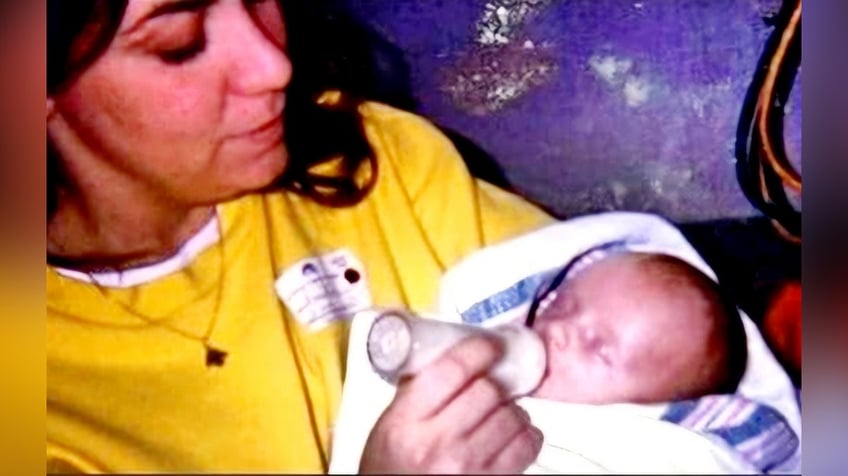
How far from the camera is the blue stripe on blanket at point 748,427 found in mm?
1039

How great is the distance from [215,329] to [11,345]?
22cm

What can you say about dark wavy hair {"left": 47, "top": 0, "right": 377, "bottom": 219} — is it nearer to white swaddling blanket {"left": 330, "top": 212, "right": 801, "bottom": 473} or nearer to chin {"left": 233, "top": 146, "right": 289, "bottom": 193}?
chin {"left": 233, "top": 146, "right": 289, "bottom": 193}

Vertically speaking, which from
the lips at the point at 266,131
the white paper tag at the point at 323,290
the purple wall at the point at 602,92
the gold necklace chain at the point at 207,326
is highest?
the purple wall at the point at 602,92

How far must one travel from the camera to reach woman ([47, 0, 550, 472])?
1.07 m

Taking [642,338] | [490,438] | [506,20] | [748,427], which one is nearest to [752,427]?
[748,427]

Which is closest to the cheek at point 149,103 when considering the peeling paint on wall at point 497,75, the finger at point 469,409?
the peeling paint on wall at point 497,75

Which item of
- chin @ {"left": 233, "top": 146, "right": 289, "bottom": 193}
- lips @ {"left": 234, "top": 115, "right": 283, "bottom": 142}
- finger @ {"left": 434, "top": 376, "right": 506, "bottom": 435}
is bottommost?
finger @ {"left": 434, "top": 376, "right": 506, "bottom": 435}

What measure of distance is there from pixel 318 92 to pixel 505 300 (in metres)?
0.29

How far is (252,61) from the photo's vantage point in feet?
3.66

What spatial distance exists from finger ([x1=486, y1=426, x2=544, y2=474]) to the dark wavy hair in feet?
0.97

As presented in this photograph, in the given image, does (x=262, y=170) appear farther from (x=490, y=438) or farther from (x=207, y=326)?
(x=490, y=438)

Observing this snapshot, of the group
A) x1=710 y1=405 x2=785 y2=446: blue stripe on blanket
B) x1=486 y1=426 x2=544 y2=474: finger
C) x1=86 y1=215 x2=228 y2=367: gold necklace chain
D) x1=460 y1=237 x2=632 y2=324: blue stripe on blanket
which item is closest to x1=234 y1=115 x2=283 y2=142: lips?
x1=86 y1=215 x2=228 y2=367: gold necklace chain

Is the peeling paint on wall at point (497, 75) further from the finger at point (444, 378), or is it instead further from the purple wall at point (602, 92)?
the finger at point (444, 378)

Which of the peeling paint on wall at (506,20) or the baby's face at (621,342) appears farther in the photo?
the peeling paint on wall at (506,20)
